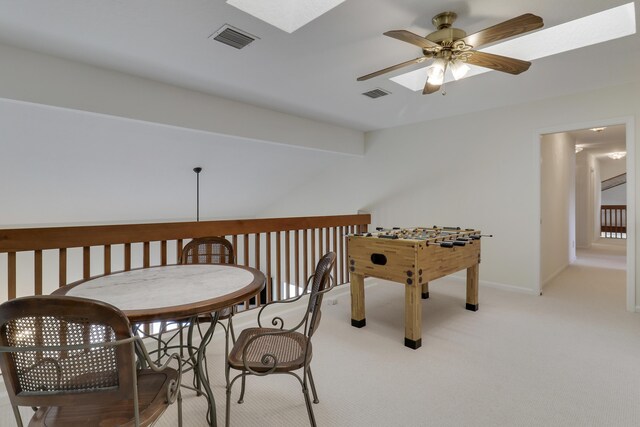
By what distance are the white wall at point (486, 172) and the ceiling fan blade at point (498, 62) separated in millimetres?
2127

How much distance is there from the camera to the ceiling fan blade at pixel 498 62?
225 centimetres

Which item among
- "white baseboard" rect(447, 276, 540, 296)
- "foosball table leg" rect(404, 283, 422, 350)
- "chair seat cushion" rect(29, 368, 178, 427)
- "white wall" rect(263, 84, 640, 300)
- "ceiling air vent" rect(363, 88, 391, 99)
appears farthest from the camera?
"white baseboard" rect(447, 276, 540, 296)


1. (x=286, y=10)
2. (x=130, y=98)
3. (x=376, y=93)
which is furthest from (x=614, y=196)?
(x=130, y=98)

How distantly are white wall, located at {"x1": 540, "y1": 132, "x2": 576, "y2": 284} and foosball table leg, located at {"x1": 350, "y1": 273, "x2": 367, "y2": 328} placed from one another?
110 inches

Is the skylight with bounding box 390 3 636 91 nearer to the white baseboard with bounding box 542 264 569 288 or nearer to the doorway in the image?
the doorway

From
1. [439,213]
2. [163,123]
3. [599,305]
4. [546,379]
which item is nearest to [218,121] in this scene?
[163,123]

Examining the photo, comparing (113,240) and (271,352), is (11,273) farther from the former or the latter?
(271,352)

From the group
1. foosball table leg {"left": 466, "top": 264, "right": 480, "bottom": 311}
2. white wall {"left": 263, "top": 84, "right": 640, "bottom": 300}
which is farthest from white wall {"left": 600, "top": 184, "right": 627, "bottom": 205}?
foosball table leg {"left": 466, "top": 264, "right": 480, "bottom": 311}

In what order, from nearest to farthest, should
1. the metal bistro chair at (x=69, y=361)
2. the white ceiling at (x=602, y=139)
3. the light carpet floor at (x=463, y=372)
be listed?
the metal bistro chair at (x=69, y=361)
the light carpet floor at (x=463, y=372)
the white ceiling at (x=602, y=139)

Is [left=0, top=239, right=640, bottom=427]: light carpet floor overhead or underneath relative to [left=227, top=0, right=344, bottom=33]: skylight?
underneath

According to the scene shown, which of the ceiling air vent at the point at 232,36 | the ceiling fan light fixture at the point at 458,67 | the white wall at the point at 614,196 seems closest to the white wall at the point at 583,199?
the white wall at the point at 614,196

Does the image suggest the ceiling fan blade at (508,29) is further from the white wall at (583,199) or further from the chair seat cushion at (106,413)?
the white wall at (583,199)

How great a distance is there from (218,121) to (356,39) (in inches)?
80.4

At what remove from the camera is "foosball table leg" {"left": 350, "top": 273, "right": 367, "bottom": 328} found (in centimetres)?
308
